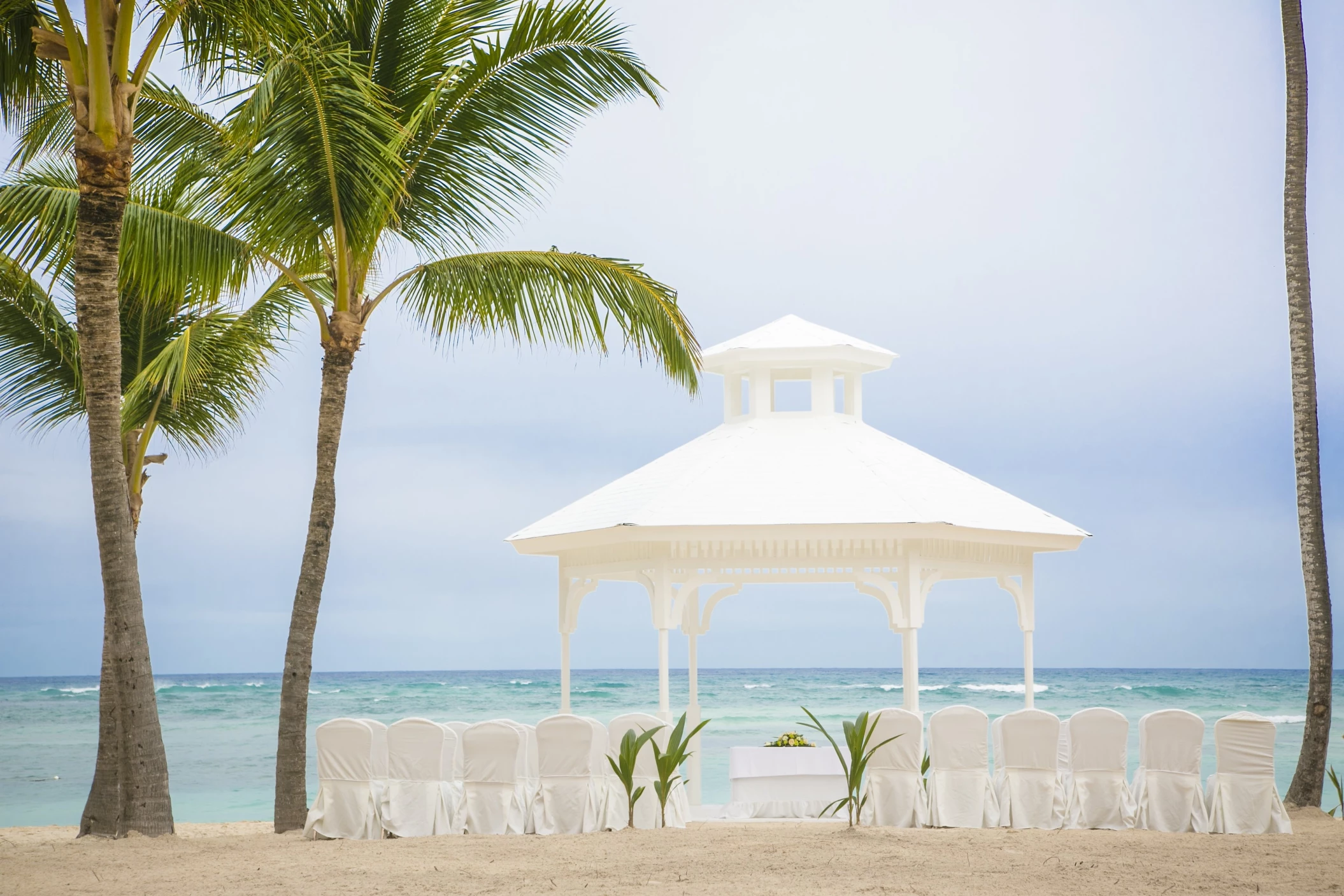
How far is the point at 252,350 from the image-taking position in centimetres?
1233

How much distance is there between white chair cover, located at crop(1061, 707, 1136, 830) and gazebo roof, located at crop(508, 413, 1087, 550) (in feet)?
6.55

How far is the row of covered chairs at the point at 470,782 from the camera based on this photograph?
851cm

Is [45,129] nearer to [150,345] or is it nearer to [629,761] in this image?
[150,345]

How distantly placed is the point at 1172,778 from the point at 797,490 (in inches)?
143

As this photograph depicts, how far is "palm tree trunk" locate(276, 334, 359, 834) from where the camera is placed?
30.8ft

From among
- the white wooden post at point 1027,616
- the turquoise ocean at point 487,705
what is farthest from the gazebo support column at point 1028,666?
the turquoise ocean at point 487,705

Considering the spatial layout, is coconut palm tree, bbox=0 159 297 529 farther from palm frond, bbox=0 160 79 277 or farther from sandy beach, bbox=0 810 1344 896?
sandy beach, bbox=0 810 1344 896

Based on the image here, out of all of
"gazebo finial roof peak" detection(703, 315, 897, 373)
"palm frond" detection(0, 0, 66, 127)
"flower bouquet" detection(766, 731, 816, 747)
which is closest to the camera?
"palm frond" detection(0, 0, 66, 127)

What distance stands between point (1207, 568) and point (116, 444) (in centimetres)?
3938

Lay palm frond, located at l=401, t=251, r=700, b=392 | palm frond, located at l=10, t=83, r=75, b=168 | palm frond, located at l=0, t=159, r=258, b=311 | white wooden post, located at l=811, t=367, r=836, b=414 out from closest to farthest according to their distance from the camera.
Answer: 1. palm frond, located at l=0, t=159, r=258, b=311
2. palm frond, located at l=10, t=83, r=75, b=168
3. palm frond, located at l=401, t=251, r=700, b=392
4. white wooden post, located at l=811, t=367, r=836, b=414

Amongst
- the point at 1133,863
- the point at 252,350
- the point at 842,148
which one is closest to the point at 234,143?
the point at 252,350

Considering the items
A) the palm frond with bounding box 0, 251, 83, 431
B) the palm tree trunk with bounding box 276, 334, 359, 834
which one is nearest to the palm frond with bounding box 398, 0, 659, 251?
the palm tree trunk with bounding box 276, 334, 359, 834

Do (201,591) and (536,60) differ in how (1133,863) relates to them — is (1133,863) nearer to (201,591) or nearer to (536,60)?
(536,60)

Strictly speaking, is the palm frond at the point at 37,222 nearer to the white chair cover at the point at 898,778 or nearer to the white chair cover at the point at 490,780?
the white chair cover at the point at 490,780
